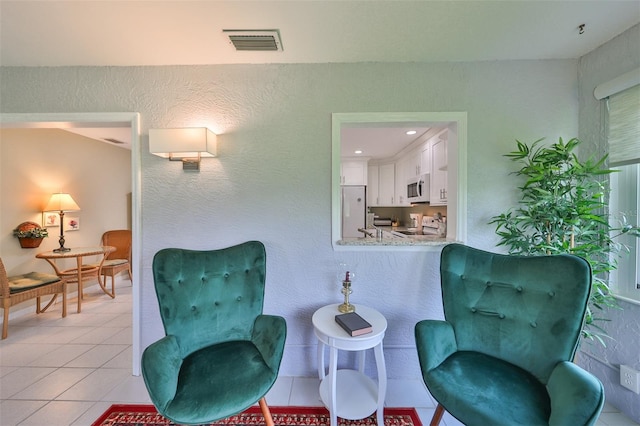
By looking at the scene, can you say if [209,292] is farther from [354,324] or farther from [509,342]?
[509,342]

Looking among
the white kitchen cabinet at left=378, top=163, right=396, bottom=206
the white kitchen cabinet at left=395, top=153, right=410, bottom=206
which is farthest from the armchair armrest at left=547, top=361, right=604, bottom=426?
the white kitchen cabinet at left=378, top=163, right=396, bottom=206

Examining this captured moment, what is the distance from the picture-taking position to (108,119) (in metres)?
1.82

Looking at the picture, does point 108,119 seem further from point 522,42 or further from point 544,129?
point 544,129

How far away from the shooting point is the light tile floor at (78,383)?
4.97 feet

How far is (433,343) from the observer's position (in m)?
1.34

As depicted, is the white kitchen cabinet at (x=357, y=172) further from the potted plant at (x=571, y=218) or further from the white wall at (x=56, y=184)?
the white wall at (x=56, y=184)

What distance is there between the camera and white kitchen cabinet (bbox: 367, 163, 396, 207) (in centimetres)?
539

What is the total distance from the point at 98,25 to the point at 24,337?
118 inches

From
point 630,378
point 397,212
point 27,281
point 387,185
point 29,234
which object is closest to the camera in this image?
point 630,378

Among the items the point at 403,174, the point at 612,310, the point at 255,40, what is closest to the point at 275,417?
the point at 612,310

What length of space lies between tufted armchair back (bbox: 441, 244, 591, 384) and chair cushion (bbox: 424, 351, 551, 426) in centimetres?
10

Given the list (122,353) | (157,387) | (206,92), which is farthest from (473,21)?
(122,353)

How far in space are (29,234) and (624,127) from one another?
5.61 m

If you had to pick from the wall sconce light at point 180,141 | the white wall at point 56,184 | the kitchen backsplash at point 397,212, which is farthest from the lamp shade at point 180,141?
the kitchen backsplash at point 397,212
